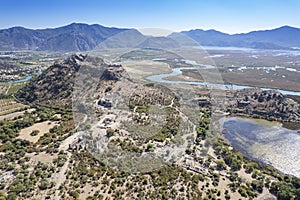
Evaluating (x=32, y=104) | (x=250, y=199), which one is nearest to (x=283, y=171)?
(x=250, y=199)

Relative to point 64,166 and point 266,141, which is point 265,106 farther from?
point 64,166

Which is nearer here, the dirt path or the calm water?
the dirt path

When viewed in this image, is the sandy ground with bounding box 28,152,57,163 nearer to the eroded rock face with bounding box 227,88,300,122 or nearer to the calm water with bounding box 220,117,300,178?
the calm water with bounding box 220,117,300,178

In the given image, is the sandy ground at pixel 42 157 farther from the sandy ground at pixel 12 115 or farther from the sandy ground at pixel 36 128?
the sandy ground at pixel 12 115

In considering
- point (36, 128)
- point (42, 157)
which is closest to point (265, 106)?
point (42, 157)

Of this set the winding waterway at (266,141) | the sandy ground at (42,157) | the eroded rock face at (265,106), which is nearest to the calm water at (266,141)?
the winding waterway at (266,141)

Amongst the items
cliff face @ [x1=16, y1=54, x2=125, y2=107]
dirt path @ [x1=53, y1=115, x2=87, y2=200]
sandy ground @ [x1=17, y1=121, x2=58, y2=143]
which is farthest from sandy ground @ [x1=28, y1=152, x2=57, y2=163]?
cliff face @ [x1=16, y1=54, x2=125, y2=107]
